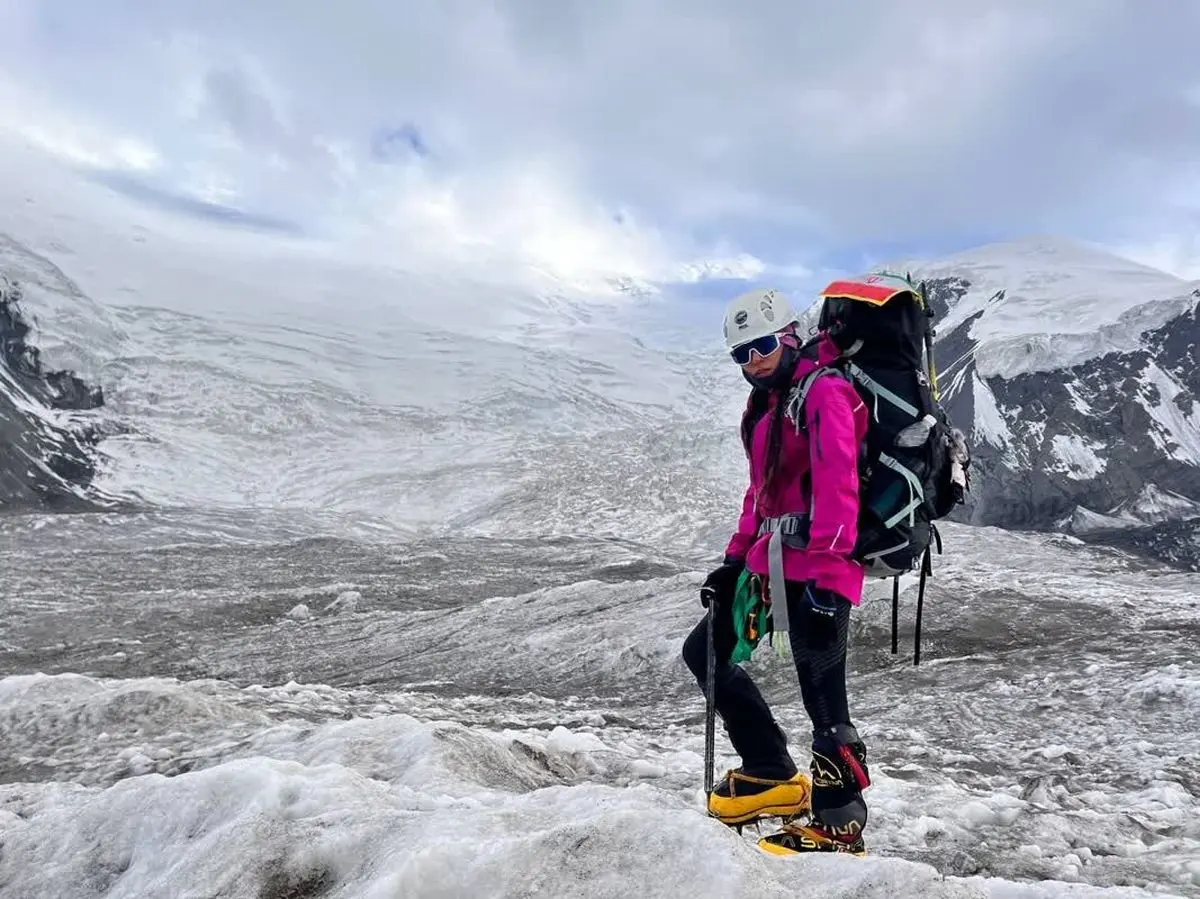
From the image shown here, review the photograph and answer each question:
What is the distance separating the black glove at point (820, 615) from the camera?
3.71 m

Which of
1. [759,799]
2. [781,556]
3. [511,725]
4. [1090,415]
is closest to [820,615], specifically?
[781,556]

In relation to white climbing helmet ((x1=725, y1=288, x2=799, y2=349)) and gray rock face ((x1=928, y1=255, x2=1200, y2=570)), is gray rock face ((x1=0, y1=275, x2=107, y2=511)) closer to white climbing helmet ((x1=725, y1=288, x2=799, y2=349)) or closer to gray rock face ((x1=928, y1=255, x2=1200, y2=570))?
white climbing helmet ((x1=725, y1=288, x2=799, y2=349))

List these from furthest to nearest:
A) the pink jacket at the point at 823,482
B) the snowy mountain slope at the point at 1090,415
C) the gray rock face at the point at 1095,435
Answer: the snowy mountain slope at the point at 1090,415 < the gray rock face at the point at 1095,435 < the pink jacket at the point at 823,482

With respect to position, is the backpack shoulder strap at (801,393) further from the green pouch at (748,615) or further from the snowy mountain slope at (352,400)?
the snowy mountain slope at (352,400)

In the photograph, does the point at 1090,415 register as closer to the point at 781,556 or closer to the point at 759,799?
the point at 781,556

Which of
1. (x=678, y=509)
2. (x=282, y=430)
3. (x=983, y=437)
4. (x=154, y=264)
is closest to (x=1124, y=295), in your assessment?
(x=983, y=437)

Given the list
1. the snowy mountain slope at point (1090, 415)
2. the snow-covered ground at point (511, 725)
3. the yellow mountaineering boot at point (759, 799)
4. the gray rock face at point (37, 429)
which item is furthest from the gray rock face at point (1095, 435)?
the gray rock face at point (37, 429)

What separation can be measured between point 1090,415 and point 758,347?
52.5 m

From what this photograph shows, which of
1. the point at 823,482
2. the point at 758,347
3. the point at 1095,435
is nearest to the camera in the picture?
the point at 823,482

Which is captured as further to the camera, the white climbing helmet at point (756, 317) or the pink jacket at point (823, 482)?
the white climbing helmet at point (756, 317)

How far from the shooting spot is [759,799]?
150 inches

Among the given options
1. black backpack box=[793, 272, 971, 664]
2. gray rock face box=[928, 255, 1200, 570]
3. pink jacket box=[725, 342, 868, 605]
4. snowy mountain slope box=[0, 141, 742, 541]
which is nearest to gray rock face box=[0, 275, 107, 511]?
snowy mountain slope box=[0, 141, 742, 541]

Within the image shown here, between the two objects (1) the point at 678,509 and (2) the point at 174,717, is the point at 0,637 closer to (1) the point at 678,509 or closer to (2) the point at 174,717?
(2) the point at 174,717

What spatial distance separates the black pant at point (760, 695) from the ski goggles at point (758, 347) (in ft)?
3.55
